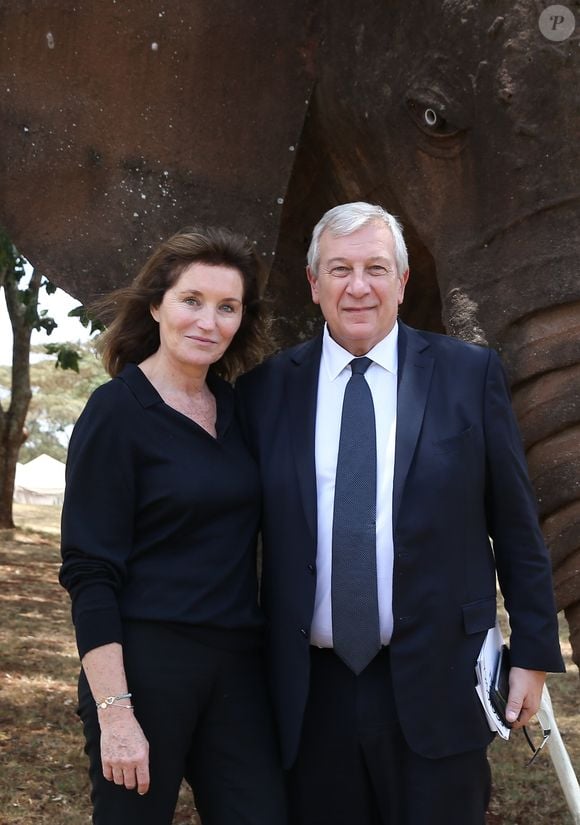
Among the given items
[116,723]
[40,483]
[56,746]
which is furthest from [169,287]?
[40,483]

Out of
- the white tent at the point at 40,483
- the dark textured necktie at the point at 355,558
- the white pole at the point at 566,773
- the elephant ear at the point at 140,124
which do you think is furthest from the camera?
the white tent at the point at 40,483

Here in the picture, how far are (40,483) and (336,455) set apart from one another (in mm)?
28659

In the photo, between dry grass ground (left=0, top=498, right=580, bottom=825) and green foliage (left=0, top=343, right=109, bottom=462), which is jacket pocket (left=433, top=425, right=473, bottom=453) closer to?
dry grass ground (left=0, top=498, right=580, bottom=825)

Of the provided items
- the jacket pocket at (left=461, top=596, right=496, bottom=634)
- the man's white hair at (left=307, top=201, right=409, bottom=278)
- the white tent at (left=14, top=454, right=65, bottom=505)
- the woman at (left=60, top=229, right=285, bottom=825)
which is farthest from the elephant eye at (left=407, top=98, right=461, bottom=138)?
the white tent at (left=14, top=454, right=65, bottom=505)

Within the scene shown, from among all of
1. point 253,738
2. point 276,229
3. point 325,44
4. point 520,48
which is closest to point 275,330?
point 276,229

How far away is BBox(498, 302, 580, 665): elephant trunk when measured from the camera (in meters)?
3.04

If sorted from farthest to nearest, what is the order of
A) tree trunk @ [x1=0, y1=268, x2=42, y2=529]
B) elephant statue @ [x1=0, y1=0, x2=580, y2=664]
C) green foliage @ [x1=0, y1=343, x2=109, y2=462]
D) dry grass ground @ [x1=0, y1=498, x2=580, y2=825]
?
green foliage @ [x1=0, y1=343, x2=109, y2=462] → tree trunk @ [x1=0, y1=268, x2=42, y2=529] → dry grass ground @ [x1=0, y1=498, x2=580, y2=825] → elephant statue @ [x1=0, y1=0, x2=580, y2=664]

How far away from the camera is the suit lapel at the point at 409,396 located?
265 cm

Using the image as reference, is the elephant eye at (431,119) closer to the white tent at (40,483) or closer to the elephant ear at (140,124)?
the elephant ear at (140,124)

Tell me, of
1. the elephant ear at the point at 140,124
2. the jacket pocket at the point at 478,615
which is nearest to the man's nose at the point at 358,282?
the jacket pocket at the point at 478,615

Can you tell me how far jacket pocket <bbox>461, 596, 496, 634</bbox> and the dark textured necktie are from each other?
20 cm

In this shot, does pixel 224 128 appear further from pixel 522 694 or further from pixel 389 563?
pixel 522 694

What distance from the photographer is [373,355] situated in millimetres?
2801

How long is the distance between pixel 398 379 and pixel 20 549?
12473 millimetres
